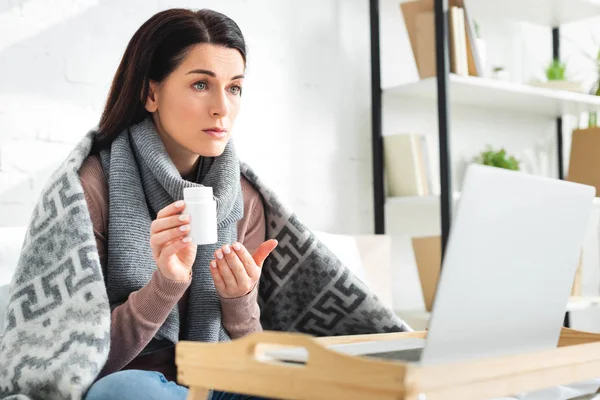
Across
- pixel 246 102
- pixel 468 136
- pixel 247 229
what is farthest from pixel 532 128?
pixel 247 229

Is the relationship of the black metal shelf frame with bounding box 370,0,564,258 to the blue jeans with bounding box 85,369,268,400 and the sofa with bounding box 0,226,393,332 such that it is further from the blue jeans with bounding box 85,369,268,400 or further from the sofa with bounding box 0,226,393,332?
the blue jeans with bounding box 85,369,268,400

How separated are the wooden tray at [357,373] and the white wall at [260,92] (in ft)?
3.77

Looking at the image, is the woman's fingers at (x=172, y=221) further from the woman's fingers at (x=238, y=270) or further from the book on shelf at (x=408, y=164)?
the book on shelf at (x=408, y=164)

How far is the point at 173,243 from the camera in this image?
122 centimetres

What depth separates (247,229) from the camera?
5.48 ft

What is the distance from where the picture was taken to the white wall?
1912mm

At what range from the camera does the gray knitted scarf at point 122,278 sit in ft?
4.07

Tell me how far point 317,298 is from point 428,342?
78cm

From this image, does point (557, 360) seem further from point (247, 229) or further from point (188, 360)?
point (247, 229)

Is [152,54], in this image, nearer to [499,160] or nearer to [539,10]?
[499,160]

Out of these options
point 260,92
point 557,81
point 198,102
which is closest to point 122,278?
point 198,102

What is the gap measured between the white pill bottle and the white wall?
88 centimetres

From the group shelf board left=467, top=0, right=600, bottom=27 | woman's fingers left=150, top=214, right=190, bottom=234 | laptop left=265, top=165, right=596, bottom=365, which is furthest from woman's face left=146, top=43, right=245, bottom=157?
shelf board left=467, top=0, right=600, bottom=27

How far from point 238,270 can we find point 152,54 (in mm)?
469
